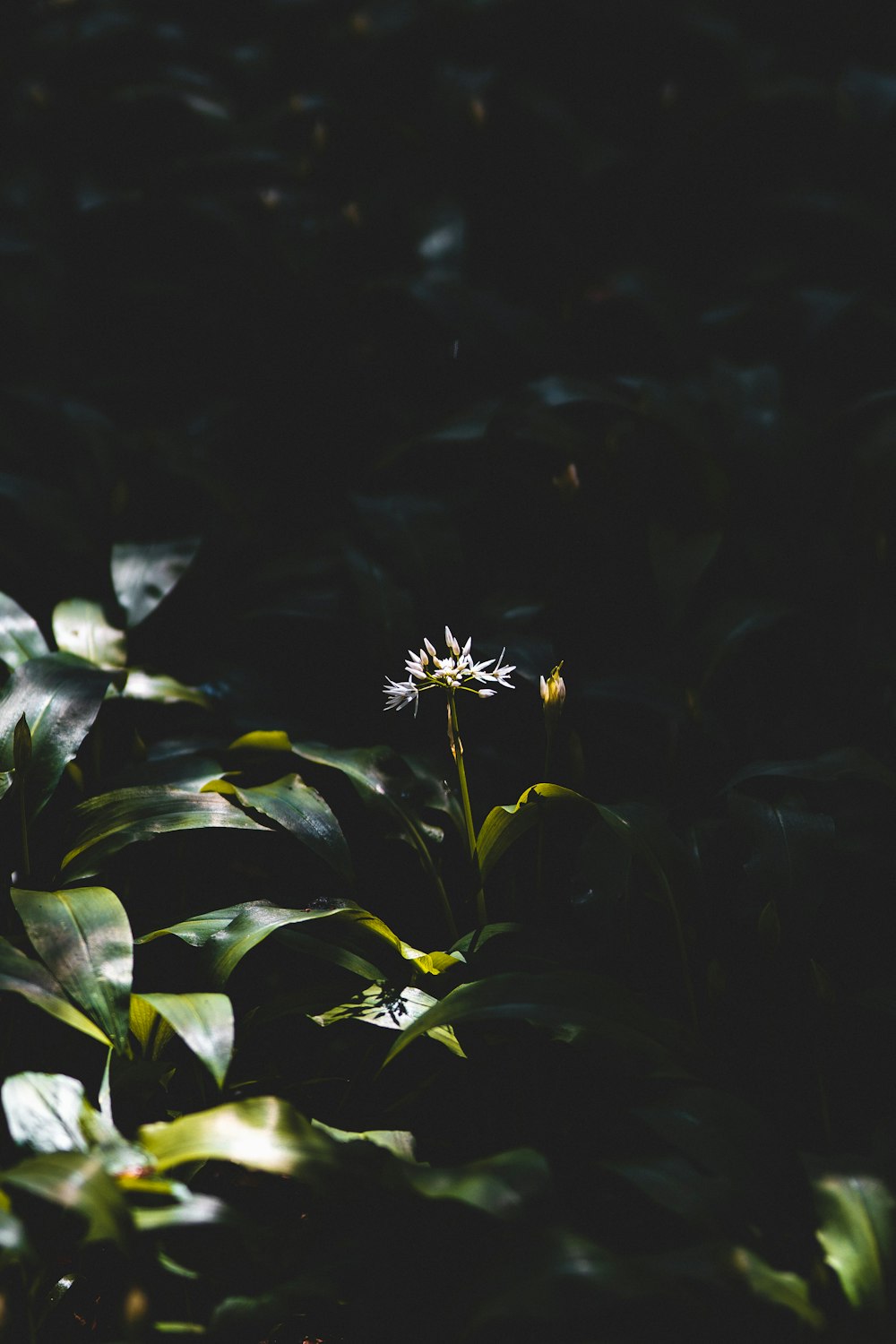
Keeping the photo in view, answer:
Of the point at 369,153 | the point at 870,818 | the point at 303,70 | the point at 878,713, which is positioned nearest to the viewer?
the point at 870,818

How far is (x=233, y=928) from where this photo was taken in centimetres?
122

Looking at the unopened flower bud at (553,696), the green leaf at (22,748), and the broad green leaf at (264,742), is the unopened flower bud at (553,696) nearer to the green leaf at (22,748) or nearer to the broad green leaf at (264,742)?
the broad green leaf at (264,742)

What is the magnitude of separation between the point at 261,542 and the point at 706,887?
1177mm

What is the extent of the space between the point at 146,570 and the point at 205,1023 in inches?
39.7

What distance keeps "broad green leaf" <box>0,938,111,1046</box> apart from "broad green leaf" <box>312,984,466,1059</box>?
27 cm

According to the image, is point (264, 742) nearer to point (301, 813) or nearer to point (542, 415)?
point (301, 813)

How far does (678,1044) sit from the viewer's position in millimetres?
1166

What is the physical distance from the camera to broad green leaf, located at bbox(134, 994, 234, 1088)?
3.27 feet

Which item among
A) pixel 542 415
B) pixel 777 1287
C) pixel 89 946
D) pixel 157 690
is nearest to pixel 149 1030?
pixel 89 946

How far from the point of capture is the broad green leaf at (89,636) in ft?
5.59

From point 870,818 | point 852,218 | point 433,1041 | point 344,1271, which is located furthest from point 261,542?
point 852,218

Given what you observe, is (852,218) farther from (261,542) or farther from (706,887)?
(706,887)

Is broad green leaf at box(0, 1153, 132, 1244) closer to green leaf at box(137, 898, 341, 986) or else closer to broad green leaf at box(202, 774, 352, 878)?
green leaf at box(137, 898, 341, 986)

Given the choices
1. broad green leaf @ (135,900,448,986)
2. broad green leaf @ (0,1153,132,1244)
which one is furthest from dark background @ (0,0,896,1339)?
broad green leaf @ (0,1153,132,1244)
